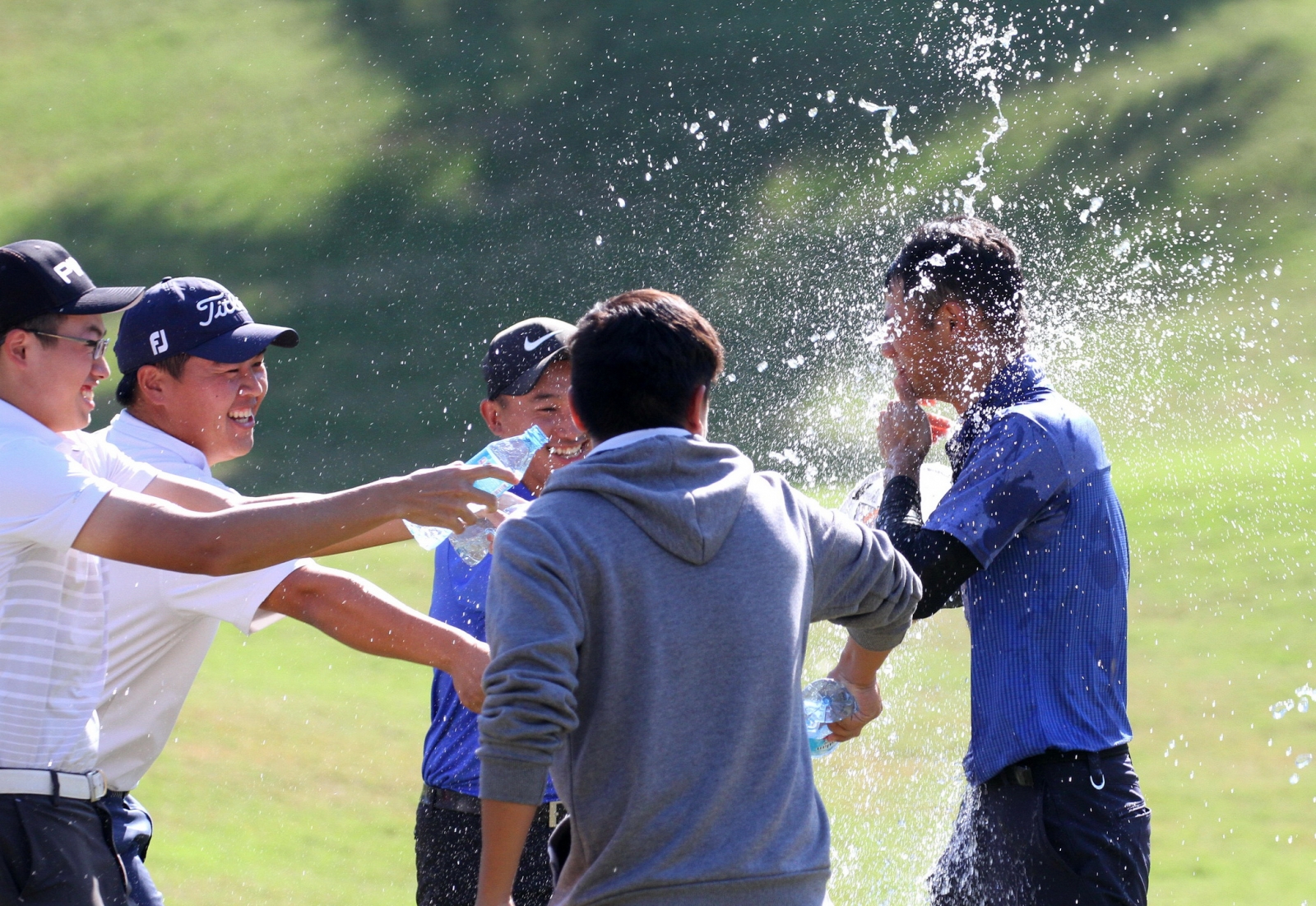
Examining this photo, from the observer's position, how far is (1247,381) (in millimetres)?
14375

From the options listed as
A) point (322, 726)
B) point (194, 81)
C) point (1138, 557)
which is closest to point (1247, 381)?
point (1138, 557)

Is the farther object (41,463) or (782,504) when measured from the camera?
(41,463)

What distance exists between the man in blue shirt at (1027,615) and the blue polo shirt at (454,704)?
1.07m

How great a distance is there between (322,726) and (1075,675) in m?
6.47

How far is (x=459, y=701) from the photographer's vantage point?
12.5 feet

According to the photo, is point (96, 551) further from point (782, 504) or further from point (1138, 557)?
point (1138, 557)

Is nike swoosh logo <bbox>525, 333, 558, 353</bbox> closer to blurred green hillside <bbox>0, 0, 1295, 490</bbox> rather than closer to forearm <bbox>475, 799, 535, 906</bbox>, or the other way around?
forearm <bbox>475, 799, 535, 906</bbox>

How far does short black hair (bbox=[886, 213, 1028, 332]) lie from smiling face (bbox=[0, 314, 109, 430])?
1927mm

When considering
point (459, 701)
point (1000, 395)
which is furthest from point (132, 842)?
point (1000, 395)

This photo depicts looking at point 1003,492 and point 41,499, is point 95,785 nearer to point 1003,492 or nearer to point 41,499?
point 41,499

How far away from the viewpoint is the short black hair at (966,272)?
3639mm

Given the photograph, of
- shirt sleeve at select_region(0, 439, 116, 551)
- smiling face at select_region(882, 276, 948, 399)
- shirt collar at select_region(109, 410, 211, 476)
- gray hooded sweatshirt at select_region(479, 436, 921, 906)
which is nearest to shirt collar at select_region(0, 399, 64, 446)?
shirt sleeve at select_region(0, 439, 116, 551)

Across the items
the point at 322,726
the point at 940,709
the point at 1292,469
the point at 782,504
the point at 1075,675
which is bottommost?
the point at 322,726

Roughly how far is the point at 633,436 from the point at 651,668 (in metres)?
0.39
